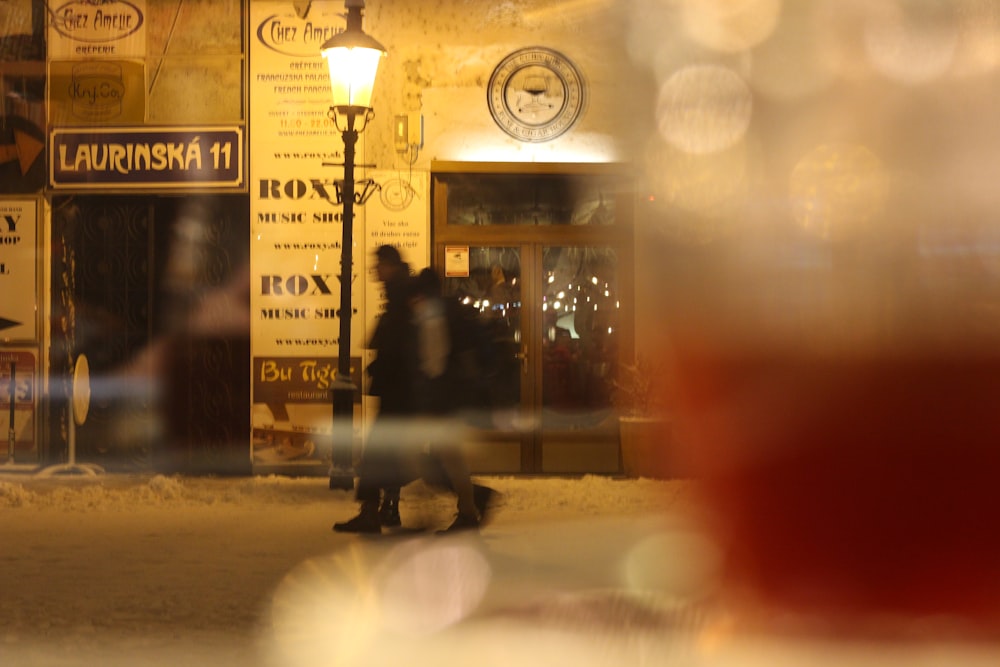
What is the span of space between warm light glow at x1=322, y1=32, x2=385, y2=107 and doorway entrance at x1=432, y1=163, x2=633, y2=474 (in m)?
1.53

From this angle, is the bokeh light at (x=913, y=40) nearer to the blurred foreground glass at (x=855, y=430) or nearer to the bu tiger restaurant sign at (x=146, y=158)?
the blurred foreground glass at (x=855, y=430)

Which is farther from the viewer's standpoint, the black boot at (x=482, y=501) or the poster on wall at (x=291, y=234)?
the poster on wall at (x=291, y=234)

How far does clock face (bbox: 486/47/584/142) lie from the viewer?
1177cm

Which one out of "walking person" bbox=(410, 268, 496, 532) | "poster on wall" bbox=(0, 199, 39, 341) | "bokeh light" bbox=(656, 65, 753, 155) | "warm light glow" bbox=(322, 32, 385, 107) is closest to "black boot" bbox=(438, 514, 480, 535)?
"walking person" bbox=(410, 268, 496, 532)

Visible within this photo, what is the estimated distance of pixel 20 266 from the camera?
11.9 m

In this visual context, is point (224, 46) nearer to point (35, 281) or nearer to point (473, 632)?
point (35, 281)

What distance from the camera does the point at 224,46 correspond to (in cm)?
1180

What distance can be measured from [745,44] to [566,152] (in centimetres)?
391

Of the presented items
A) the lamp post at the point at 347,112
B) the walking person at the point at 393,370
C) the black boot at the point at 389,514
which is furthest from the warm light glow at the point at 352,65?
the black boot at the point at 389,514

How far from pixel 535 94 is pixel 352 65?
84.3 inches

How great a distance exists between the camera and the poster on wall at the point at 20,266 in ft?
38.9

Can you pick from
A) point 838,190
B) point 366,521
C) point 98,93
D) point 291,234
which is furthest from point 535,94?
point 838,190

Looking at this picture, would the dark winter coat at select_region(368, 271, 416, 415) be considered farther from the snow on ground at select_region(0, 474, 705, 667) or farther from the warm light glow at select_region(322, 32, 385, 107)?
the warm light glow at select_region(322, 32, 385, 107)

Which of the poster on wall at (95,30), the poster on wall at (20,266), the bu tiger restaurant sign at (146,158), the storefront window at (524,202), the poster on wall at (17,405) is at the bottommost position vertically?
the poster on wall at (17,405)
